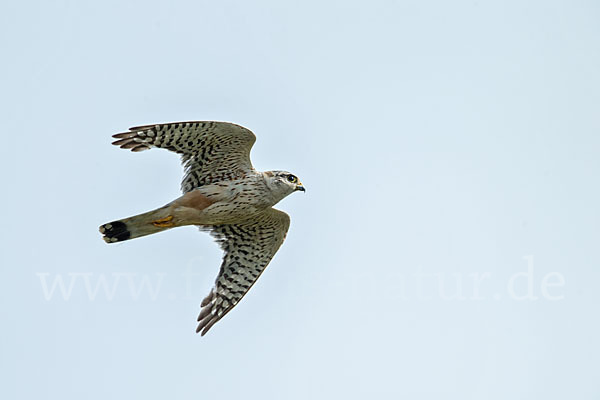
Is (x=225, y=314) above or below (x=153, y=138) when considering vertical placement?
below

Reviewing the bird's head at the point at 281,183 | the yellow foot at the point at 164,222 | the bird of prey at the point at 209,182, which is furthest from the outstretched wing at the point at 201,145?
the yellow foot at the point at 164,222

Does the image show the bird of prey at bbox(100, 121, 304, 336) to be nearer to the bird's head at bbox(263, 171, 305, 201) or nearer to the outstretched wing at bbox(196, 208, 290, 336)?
the bird's head at bbox(263, 171, 305, 201)

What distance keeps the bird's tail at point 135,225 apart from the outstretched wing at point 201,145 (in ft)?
1.96

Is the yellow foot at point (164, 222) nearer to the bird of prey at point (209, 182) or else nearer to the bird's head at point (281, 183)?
the bird of prey at point (209, 182)

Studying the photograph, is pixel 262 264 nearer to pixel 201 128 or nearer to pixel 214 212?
pixel 214 212

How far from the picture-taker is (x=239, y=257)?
1412cm

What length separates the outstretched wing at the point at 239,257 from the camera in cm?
1375

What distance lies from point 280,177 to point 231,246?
186 centimetres

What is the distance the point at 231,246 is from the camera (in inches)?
556

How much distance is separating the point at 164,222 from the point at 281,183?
1847 mm

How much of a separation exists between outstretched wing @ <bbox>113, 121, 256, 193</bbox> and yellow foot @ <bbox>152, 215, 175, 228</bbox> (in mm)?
580

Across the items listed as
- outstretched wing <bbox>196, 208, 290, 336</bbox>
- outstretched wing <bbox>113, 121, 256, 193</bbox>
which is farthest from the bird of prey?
outstretched wing <bbox>196, 208, 290, 336</bbox>

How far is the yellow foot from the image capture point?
12.7 m

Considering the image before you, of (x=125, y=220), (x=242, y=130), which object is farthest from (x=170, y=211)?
(x=242, y=130)
